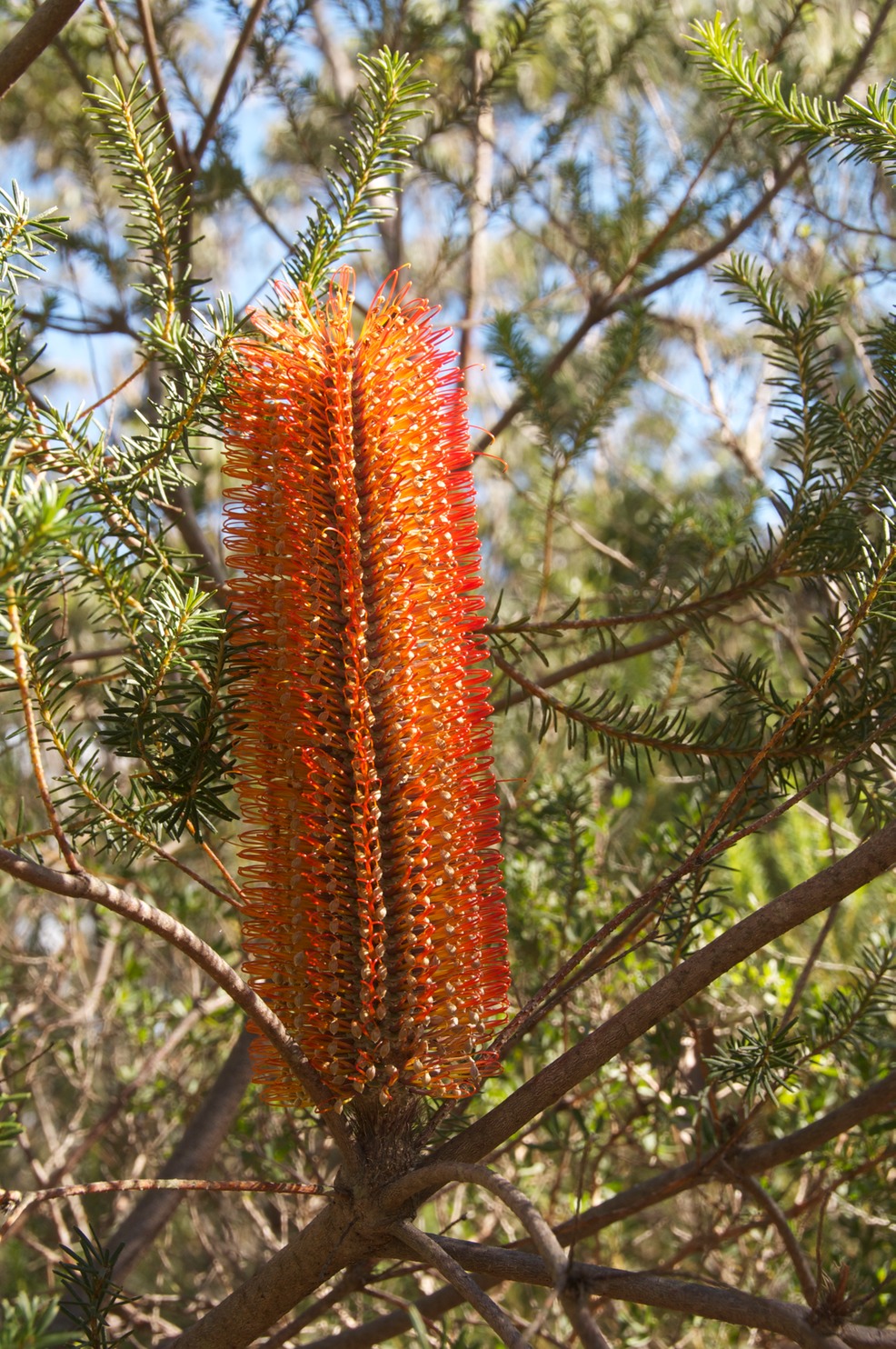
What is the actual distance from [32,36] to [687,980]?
855mm

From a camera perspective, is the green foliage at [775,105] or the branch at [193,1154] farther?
the branch at [193,1154]

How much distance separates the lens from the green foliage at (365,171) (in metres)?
0.91

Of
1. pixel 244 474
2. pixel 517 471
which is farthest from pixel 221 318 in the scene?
pixel 517 471

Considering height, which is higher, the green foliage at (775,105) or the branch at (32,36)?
the branch at (32,36)

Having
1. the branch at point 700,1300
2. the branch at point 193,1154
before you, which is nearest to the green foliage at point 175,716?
the branch at point 700,1300

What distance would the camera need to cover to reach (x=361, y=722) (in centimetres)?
77

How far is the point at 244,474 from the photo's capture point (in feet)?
2.75

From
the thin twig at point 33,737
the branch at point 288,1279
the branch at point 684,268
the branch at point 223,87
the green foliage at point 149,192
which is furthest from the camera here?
the branch at point 684,268

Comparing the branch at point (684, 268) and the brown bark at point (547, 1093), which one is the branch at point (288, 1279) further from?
the branch at point (684, 268)

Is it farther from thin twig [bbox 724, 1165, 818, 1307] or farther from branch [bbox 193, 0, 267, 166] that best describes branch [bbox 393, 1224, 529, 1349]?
branch [bbox 193, 0, 267, 166]

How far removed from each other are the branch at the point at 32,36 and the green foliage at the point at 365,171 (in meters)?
0.24

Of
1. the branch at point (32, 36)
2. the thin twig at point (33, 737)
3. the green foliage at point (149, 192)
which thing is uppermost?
the branch at point (32, 36)

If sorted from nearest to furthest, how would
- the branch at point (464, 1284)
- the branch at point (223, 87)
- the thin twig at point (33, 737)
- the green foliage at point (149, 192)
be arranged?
the branch at point (464, 1284) → the thin twig at point (33, 737) → the green foliage at point (149, 192) → the branch at point (223, 87)

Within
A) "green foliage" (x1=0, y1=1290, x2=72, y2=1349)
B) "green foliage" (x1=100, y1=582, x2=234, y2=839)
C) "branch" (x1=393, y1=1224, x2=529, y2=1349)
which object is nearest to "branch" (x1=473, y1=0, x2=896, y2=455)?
"green foliage" (x1=100, y1=582, x2=234, y2=839)
